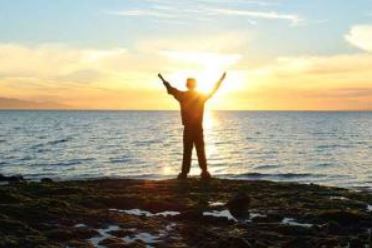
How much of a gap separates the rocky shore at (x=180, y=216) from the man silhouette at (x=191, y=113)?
3.22 feet

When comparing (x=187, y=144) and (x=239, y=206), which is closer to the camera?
(x=239, y=206)

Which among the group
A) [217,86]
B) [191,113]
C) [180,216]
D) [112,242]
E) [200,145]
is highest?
[217,86]

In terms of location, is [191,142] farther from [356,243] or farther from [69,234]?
[356,243]

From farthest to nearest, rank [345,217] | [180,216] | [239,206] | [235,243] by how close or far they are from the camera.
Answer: [239,206]
[345,217]
[180,216]
[235,243]

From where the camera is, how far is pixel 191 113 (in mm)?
18469

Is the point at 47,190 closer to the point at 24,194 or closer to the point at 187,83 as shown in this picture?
the point at 24,194

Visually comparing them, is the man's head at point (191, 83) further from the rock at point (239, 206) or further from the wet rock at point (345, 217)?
the wet rock at point (345, 217)

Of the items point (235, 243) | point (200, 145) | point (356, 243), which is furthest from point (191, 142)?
point (356, 243)

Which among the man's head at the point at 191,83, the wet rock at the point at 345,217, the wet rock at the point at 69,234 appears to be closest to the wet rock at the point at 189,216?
the wet rock at the point at 69,234

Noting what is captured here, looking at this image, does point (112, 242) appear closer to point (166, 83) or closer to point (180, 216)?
point (180, 216)

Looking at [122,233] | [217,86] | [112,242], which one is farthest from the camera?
[217,86]

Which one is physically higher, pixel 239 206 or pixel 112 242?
pixel 239 206

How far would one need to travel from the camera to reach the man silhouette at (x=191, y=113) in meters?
18.2

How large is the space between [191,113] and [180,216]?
5.64 meters
